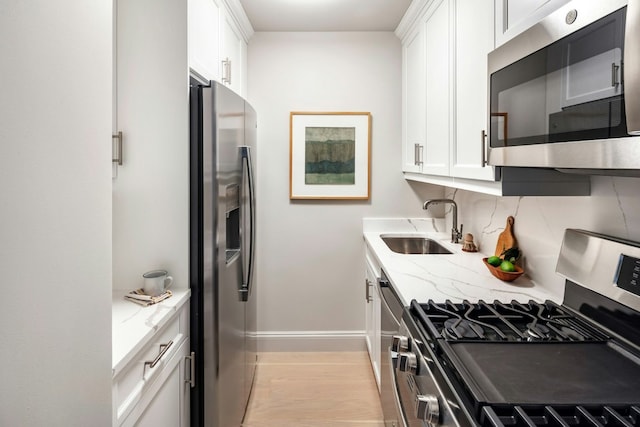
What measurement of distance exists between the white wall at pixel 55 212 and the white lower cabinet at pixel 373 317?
1.76 m

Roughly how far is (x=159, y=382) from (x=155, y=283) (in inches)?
14.8

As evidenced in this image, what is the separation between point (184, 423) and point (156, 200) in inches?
36.5

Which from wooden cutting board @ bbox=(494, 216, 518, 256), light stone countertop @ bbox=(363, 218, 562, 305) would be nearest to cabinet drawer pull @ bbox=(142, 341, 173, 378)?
light stone countertop @ bbox=(363, 218, 562, 305)

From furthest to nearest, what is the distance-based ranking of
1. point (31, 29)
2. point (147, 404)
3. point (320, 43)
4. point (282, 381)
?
point (320, 43) < point (282, 381) < point (147, 404) < point (31, 29)

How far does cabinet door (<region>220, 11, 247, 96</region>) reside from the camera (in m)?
2.29

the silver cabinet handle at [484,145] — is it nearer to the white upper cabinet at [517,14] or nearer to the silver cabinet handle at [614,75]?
the white upper cabinet at [517,14]

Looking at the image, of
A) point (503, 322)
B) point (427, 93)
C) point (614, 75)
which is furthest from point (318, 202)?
point (614, 75)

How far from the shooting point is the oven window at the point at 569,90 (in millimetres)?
815

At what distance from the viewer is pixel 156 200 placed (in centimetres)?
169

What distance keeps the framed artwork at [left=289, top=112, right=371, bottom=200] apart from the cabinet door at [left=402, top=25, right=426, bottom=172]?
31 centimetres

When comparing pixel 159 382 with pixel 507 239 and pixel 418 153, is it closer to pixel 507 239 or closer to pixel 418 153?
pixel 507 239

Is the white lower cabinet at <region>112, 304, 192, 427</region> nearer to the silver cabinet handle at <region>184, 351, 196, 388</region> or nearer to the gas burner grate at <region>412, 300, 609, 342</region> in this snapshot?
the silver cabinet handle at <region>184, 351, 196, 388</region>

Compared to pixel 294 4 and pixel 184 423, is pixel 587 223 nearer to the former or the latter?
pixel 184 423

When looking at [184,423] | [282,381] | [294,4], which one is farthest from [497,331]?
[294,4]
